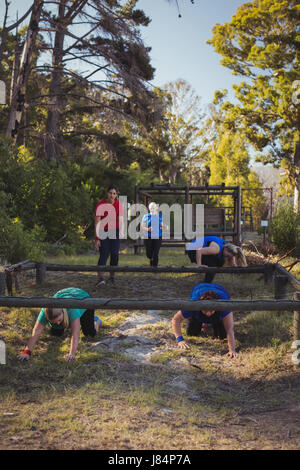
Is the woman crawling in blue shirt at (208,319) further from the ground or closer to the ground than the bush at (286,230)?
closer to the ground

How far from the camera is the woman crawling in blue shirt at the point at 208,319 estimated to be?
14.8 feet

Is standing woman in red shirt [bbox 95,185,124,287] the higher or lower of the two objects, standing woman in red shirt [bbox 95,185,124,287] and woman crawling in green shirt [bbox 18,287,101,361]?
the higher

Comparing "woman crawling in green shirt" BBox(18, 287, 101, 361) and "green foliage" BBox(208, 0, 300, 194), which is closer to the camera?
"woman crawling in green shirt" BBox(18, 287, 101, 361)

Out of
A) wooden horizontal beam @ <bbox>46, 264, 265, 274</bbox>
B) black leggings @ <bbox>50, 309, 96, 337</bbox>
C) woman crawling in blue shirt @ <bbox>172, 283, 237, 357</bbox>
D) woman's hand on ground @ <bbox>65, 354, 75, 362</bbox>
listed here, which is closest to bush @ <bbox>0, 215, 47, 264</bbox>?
wooden horizontal beam @ <bbox>46, 264, 265, 274</bbox>

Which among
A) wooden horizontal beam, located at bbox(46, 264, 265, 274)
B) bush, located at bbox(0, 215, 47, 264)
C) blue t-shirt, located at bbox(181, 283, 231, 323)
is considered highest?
bush, located at bbox(0, 215, 47, 264)

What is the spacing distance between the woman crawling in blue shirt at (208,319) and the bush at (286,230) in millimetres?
5077

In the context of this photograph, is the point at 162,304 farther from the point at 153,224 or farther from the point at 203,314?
the point at 153,224

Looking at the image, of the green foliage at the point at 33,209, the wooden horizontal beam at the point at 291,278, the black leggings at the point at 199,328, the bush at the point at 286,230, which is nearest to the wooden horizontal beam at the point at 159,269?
the wooden horizontal beam at the point at 291,278

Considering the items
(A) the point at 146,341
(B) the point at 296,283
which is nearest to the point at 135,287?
(A) the point at 146,341

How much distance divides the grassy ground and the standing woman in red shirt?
5.25 ft

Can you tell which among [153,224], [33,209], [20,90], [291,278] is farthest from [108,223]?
[20,90]

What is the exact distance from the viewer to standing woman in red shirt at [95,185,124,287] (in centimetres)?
671

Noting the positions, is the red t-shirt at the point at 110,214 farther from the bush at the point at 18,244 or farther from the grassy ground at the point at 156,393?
the grassy ground at the point at 156,393

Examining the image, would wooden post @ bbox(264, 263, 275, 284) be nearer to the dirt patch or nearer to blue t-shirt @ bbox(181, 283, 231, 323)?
the dirt patch
